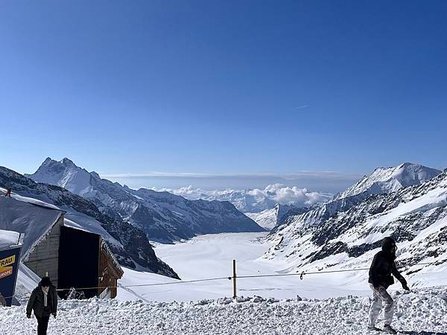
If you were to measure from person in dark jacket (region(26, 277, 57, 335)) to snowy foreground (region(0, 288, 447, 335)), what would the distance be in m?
1.45

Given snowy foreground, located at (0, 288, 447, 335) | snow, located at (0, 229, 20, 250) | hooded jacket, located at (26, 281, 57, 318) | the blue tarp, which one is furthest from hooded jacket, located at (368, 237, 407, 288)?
snow, located at (0, 229, 20, 250)

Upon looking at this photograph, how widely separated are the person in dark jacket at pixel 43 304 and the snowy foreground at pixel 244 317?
1445 millimetres

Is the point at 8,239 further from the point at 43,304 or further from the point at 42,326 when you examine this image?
the point at 42,326

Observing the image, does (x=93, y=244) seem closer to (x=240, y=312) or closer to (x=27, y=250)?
(x=27, y=250)

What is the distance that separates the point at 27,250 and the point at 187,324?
23428 mm

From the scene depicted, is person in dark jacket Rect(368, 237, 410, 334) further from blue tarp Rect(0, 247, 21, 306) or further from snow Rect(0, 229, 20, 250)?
snow Rect(0, 229, 20, 250)

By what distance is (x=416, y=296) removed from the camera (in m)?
12.7

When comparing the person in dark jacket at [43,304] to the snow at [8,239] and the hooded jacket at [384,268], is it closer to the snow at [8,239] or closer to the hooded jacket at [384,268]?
the hooded jacket at [384,268]

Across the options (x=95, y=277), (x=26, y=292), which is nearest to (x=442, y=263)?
(x=95, y=277)

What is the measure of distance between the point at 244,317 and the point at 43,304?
5.57 m

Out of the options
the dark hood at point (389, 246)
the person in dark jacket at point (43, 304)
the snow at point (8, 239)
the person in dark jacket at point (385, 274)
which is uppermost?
the snow at point (8, 239)

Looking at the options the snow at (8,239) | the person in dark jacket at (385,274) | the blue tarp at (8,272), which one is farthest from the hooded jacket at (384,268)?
the snow at (8,239)

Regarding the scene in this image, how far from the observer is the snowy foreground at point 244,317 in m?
11.6

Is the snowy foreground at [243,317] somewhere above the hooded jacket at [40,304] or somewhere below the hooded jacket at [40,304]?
below
